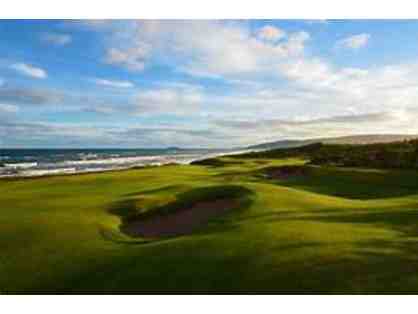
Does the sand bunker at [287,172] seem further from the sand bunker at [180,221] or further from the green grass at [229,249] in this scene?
the sand bunker at [180,221]

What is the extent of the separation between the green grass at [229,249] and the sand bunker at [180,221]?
1.91 ft

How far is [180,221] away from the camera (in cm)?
1292

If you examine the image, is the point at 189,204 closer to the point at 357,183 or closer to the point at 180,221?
the point at 180,221

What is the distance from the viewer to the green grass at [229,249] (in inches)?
276

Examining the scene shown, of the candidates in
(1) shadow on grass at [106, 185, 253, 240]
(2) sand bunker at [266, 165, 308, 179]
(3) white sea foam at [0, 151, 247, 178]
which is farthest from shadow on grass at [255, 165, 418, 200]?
(3) white sea foam at [0, 151, 247, 178]

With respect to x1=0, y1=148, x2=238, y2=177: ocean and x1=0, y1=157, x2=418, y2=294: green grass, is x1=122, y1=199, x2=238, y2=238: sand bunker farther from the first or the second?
x1=0, y1=148, x2=238, y2=177: ocean

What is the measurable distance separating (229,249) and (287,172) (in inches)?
751

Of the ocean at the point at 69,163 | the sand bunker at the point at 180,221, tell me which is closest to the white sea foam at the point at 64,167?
the ocean at the point at 69,163

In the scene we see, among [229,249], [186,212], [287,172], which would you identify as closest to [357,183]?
[287,172]

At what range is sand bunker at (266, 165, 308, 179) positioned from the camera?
25.4 m

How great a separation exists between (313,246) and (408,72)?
5.71 meters
